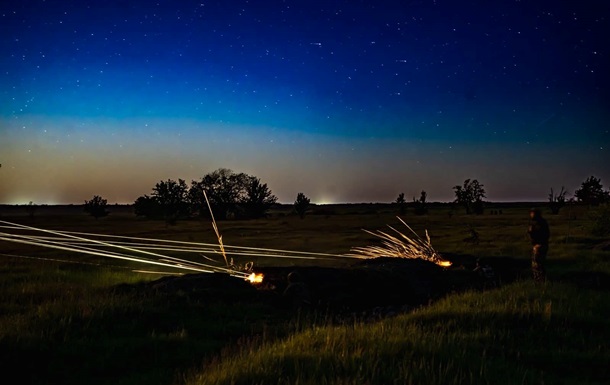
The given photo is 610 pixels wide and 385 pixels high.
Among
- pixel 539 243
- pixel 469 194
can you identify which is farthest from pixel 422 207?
pixel 539 243

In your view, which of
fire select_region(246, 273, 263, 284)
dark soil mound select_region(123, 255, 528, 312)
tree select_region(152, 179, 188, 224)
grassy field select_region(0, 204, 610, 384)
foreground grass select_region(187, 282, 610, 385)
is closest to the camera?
foreground grass select_region(187, 282, 610, 385)

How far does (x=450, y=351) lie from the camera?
8477mm

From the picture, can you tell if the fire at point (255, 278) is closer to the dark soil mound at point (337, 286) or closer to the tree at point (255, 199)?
the dark soil mound at point (337, 286)

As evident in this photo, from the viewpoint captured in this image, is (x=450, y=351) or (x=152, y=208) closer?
(x=450, y=351)

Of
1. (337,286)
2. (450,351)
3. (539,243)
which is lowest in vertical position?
(337,286)

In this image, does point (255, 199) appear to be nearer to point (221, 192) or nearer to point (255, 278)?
point (221, 192)

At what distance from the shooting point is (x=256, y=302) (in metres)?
15.5

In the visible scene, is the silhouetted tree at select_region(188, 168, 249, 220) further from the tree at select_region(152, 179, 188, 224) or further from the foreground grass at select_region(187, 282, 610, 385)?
the foreground grass at select_region(187, 282, 610, 385)

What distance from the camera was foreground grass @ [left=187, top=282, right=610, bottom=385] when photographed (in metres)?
7.18

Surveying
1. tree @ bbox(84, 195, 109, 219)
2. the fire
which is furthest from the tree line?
the fire

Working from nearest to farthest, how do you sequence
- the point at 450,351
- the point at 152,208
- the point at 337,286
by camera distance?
1. the point at 450,351
2. the point at 337,286
3. the point at 152,208

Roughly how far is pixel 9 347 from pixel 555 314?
35.8ft

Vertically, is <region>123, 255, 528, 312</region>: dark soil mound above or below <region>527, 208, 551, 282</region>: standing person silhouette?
below

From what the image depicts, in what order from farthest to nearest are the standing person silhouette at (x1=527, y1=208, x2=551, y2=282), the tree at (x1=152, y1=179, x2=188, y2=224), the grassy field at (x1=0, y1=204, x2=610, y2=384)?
the tree at (x1=152, y1=179, x2=188, y2=224) → the standing person silhouette at (x1=527, y1=208, x2=551, y2=282) → the grassy field at (x1=0, y1=204, x2=610, y2=384)
